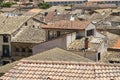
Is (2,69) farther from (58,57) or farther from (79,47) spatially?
(79,47)

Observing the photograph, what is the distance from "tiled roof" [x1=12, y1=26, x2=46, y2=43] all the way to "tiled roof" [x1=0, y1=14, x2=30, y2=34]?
951 mm

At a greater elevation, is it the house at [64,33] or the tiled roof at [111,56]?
the house at [64,33]

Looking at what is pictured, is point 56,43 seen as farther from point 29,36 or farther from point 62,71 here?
point 62,71

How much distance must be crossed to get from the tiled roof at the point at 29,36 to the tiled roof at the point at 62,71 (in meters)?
30.3

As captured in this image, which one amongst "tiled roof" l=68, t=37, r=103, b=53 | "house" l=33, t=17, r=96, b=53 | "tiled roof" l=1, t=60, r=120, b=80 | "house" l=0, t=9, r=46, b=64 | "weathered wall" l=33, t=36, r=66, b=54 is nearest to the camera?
"tiled roof" l=1, t=60, r=120, b=80

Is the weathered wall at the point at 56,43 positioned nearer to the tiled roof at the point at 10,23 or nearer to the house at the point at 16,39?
the house at the point at 16,39

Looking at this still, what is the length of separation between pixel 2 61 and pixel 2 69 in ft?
58.6

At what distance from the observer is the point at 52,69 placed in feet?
55.3

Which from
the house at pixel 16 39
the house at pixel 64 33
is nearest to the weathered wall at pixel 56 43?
the house at pixel 64 33

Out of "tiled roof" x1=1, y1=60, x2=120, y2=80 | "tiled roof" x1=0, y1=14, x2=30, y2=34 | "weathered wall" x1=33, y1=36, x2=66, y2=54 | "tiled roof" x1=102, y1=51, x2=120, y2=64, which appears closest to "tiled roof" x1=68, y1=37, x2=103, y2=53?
"weathered wall" x1=33, y1=36, x2=66, y2=54

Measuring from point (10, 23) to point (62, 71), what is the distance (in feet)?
119

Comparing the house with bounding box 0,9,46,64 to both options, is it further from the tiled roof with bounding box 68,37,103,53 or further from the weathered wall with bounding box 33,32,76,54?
the tiled roof with bounding box 68,37,103,53

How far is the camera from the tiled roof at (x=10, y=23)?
5020 centimetres

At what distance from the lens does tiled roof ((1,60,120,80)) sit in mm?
16328
